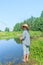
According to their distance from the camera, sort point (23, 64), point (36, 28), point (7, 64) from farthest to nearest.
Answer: point (36, 28), point (7, 64), point (23, 64)

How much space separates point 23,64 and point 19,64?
37 centimetres

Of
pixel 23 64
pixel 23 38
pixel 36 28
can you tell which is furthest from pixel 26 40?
pixel 36 28

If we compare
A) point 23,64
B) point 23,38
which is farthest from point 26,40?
point 23,64

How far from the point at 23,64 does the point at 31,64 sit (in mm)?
494

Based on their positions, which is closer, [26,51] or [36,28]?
[26,51]

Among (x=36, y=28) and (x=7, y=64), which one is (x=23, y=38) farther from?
(x=36, y=28)

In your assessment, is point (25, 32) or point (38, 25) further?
Answer: point (38, 25)

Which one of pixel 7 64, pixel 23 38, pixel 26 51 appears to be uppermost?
pixel 23 38

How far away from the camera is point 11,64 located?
10.2 m

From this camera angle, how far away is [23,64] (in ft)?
31.7

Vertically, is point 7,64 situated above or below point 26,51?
below

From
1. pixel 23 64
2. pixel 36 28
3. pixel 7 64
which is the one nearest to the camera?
pixel 23 64

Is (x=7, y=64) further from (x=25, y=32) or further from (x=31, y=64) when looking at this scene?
(x=25, y=32)

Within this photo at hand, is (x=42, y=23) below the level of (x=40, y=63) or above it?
above
